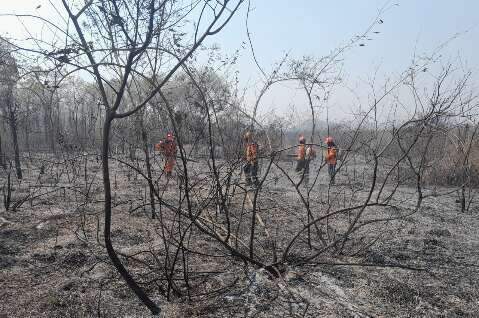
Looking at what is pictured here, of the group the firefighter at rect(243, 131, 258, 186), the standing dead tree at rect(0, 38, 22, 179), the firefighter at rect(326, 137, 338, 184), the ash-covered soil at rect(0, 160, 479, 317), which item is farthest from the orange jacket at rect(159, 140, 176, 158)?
the firefighter at rect(326, 137, 338, 184)

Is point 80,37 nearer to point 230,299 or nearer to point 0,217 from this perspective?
point 230,299

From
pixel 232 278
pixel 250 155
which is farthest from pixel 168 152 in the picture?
pixel 232 278

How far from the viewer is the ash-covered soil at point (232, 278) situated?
3.28 meters

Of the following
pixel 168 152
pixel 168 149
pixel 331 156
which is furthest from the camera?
pixel 331 156

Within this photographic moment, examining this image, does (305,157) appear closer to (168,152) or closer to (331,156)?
(331,156)

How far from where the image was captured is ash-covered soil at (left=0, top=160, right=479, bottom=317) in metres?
3.28

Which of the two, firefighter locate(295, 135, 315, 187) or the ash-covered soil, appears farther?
firefighter locate(295, 135, 315, 187)

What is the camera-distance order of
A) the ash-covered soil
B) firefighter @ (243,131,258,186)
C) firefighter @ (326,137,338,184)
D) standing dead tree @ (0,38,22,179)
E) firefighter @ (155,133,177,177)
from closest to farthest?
1. standing dead tree @ (0,38,22,179)
2. the ash-covered soil
3. firefighter @ (155,133,177,177)
4. firefighter @ (243,131,258,186)
5. firefighter @ (326,137,338,184)

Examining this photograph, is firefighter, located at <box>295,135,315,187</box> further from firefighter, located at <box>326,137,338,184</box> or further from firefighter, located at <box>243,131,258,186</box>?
firefighter, located at <box>243,131,258,186</box>

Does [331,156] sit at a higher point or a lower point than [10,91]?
lower

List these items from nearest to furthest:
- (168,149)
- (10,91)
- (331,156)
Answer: (168,149) < (331,156) < (10,91)

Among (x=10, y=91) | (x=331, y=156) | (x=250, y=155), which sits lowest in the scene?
(x=331, y=156)

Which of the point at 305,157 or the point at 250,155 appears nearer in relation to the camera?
the point at 250,155

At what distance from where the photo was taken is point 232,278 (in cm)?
382
